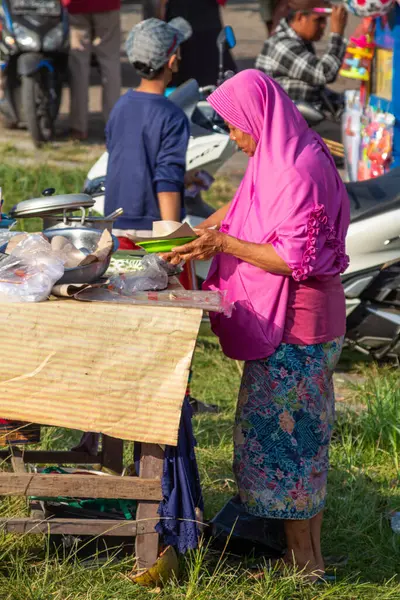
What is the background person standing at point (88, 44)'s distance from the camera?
9.63 metres

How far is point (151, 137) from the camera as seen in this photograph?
440 centimetres

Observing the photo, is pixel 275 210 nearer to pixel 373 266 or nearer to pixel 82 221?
pixel 82 221

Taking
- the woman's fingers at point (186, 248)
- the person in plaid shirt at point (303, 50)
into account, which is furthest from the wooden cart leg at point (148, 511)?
the person in plaid shirt at point (303, 50)

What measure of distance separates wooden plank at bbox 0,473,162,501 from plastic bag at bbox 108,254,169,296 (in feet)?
1.86

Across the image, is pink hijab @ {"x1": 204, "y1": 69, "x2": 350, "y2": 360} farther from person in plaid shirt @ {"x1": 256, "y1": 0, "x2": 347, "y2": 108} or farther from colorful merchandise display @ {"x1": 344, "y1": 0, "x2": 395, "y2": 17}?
person in plaid shirt @ {"x1": 256, "y1": 0, "x2": 347, "y2": 108}

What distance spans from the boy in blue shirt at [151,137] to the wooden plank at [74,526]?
1.59 meters

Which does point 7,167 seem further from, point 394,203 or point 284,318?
point 284,318

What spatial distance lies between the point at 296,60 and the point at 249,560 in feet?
15.2

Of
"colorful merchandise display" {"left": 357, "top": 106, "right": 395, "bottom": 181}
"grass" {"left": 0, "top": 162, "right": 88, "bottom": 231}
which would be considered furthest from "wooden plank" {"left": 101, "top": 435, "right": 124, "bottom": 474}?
"grass" {"left": 0, "top": 162, "right": 88, "bottom": 231}

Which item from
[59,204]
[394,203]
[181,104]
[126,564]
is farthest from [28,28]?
[126,564]

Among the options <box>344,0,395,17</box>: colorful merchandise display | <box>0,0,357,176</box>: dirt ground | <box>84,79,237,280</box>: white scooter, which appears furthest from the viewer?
<box>0,0,357,176</box>: dirt ground

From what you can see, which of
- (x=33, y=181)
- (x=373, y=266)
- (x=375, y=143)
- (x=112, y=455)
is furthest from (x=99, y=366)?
(x=33, y=181)

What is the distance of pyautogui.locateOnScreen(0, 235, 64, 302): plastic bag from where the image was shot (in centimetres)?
291

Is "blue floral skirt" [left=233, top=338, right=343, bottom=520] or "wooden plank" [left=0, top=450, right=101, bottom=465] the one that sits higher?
"blue floral skirt" [left=233, top=338, right=343, bottom=520]
